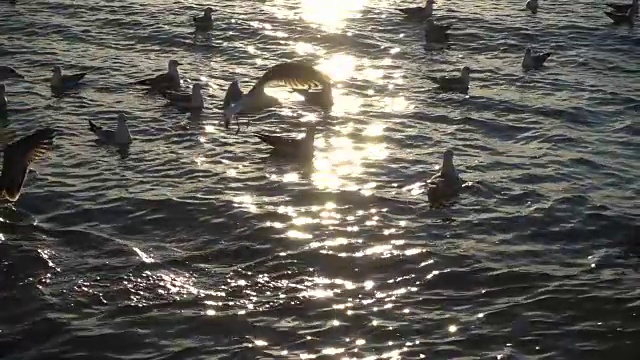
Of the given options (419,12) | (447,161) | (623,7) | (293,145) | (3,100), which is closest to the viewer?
(447,161)

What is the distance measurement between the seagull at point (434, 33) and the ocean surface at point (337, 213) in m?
0.44

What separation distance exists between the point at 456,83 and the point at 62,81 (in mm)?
7562

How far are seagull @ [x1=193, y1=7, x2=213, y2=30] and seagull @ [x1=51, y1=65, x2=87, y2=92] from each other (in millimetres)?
5002

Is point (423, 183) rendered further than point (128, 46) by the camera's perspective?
No

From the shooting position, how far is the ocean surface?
34.1 feet

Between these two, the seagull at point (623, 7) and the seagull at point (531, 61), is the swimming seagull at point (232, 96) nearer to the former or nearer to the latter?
the seagull at point (531, 61)

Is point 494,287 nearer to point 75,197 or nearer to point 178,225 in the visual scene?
point 178,225

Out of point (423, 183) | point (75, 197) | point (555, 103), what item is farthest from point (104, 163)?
point (555, 103)

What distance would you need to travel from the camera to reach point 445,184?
14.1 meters

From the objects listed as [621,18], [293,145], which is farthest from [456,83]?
[621,18]

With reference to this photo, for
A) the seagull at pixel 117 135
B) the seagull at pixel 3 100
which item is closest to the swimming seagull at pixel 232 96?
the seagull at pixel 117 135

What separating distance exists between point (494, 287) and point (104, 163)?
6919mm

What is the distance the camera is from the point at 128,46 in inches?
871

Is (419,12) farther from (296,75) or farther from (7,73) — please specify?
(7,73)
